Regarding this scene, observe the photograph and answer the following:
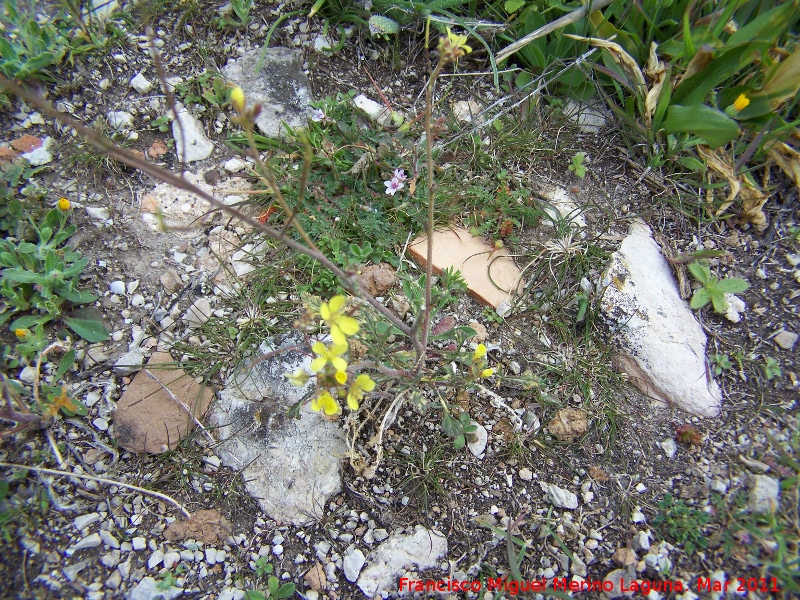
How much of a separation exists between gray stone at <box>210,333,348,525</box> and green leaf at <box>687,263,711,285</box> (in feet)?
6.45

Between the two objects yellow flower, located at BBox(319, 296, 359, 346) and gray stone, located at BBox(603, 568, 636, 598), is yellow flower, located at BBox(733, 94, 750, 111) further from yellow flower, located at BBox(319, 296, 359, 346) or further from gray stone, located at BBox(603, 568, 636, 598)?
yellow flower, located at BBox(319, 296, 359, 346)

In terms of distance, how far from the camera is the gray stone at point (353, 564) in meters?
2.15

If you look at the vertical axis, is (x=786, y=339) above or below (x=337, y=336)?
below

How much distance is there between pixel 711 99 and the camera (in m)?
2.83

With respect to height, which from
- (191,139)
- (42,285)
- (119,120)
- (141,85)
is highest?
(141,85)

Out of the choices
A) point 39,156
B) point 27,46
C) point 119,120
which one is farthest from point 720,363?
point 27,46

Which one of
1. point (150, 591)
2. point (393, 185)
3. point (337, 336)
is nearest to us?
point (337, 336)

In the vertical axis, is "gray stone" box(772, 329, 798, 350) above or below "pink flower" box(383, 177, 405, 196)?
below

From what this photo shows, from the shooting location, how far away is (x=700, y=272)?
8.77 ft

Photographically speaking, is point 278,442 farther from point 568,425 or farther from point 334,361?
point 568,425

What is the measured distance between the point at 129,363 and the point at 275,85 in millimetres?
1792

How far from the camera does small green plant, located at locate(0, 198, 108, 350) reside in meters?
2.43

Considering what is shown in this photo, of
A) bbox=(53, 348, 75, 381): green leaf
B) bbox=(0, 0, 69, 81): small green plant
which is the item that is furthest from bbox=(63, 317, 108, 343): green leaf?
bbox=(0, 0, 69, 81): small green plant

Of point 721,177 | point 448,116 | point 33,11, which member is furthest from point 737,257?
point 33,11
